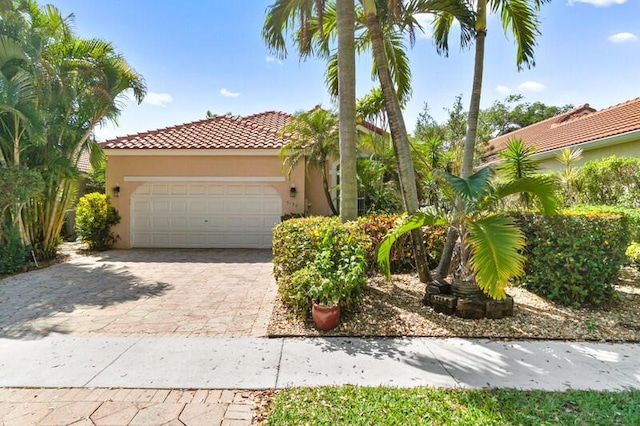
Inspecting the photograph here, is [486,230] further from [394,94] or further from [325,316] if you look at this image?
[394,94]

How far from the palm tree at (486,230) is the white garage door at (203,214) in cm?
832

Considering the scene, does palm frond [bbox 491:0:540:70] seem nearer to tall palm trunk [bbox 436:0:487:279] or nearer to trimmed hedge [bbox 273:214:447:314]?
tall palm trunk [bbox 436:0:487:279]

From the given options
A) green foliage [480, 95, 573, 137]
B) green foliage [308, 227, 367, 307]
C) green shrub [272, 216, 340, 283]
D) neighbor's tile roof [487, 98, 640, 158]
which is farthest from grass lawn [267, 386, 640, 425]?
green foliage [480, 95, 573, 137]

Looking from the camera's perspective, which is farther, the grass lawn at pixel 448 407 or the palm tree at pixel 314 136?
the palm tree at pixel 314 136

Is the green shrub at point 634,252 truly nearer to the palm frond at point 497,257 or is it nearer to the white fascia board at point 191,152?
the palm frond at point 497,257

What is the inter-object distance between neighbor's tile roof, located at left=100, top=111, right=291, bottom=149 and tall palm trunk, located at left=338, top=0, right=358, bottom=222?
6.43 m

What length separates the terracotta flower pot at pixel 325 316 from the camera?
16.0 feet

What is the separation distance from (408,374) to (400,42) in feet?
23.8

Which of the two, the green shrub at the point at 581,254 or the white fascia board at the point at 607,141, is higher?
the white fascia board at the point at 607,141

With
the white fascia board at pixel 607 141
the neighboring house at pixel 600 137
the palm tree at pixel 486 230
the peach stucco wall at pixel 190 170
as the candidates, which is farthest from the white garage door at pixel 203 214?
the white fascia board at pixel 607 141

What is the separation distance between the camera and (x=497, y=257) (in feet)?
13.6

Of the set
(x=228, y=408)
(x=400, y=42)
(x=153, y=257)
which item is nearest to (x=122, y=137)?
(x=153, y=257)

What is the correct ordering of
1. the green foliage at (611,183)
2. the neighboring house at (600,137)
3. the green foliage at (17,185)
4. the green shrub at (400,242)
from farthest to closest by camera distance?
the neighboring house at (600,137) < the green foliage at (611,183) < the green foliage at (17,185) < the green shrub at (400,242)

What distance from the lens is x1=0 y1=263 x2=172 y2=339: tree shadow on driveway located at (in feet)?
17.1
